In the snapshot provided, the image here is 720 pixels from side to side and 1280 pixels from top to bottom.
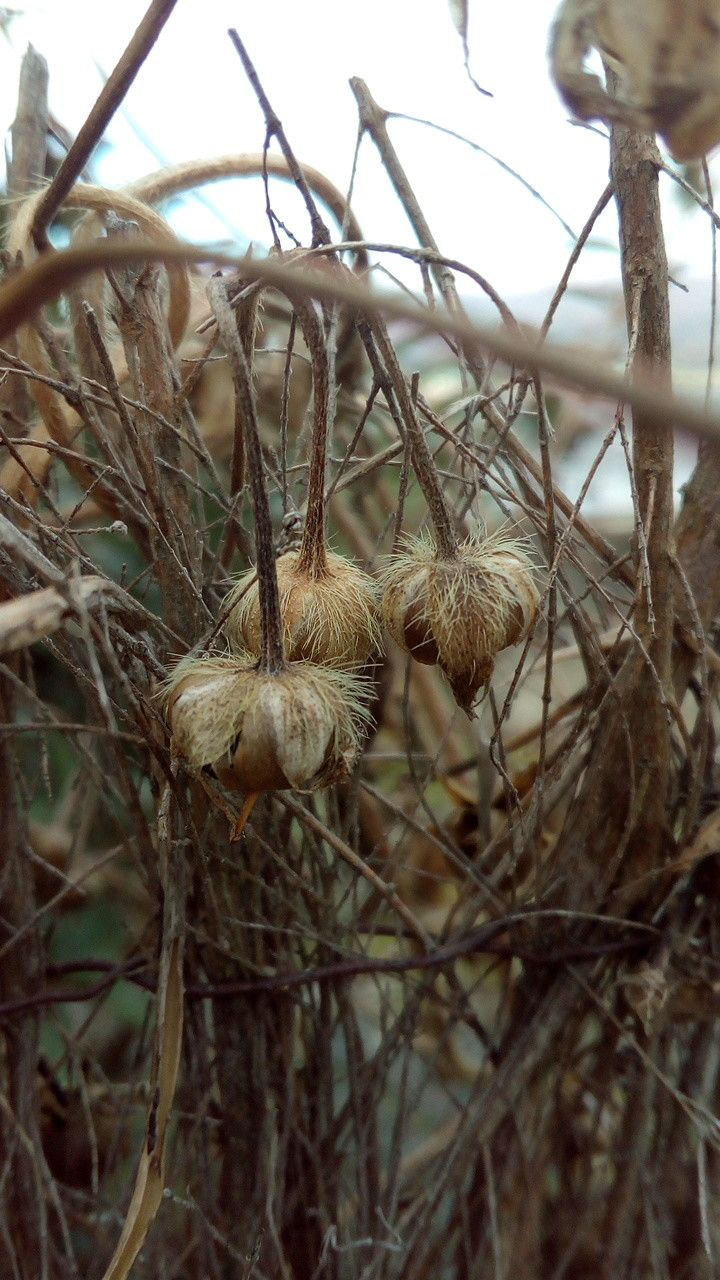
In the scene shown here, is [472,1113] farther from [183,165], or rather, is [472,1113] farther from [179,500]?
[183,165]

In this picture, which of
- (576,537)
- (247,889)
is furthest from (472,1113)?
(576,537)

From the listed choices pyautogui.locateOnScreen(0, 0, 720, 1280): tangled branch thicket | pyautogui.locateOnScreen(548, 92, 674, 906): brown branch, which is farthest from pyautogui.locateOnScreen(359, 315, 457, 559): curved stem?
pyautogui.locateOnScreen(548, 92, 674, 906): brown branch

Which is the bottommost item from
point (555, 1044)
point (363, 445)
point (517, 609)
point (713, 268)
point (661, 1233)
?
point (661, 1233)

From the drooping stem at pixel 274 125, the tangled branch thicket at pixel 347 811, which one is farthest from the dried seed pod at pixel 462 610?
the drooping stem at pixel 274 125

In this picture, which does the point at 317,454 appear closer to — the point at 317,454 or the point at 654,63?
the point at 317,454

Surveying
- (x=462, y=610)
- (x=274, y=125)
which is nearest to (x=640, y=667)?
(x=462, y=610)

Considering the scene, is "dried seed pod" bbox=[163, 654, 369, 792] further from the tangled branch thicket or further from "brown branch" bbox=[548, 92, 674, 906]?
"brown branch" bbox=[548, 92, 674, 906]

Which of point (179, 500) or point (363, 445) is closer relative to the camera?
point (179, 500)
